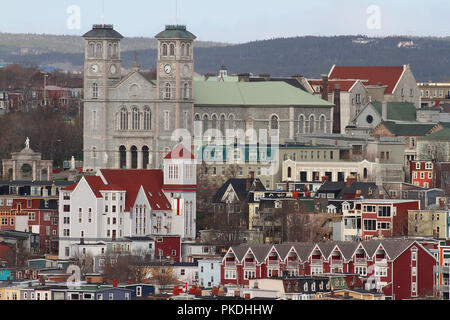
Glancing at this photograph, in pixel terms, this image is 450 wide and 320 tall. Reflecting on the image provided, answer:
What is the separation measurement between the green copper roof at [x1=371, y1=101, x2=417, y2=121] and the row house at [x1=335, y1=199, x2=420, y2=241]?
49.4m

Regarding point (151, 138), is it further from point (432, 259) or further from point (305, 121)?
point (432, 259)

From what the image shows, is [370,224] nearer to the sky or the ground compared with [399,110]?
nearer to the ground

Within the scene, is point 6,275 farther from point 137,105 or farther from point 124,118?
point 137,105

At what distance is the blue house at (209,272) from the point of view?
3312 inches

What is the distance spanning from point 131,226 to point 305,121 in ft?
137

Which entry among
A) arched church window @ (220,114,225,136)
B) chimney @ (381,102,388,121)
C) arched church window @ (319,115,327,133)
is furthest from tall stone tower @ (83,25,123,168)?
chimney @ (381,102,388,121)

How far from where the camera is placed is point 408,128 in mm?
142250

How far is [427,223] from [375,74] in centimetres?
7231

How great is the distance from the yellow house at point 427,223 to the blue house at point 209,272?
49.7ft

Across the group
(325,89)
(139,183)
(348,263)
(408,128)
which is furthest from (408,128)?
(348,263)

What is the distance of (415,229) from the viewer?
323 ft

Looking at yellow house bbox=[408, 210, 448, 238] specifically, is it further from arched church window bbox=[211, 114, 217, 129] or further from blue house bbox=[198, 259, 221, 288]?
arched church window bbox=[211, 114, 217, 129]
